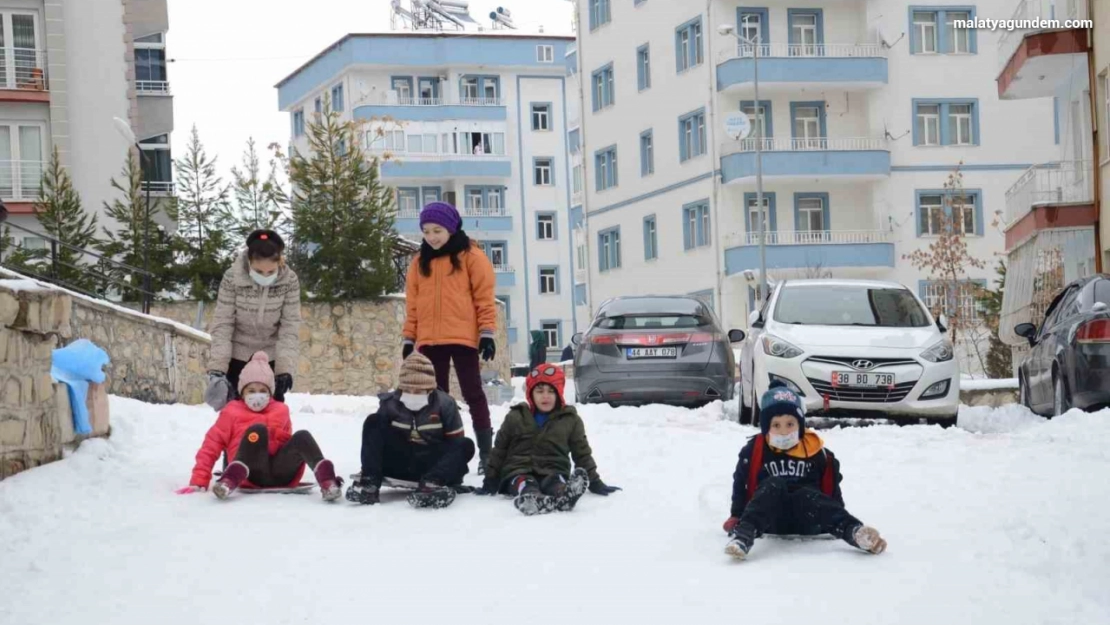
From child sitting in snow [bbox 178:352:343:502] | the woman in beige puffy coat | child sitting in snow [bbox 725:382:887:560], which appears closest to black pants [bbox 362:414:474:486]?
child sitting in snow [bbox 178:352:343:502]

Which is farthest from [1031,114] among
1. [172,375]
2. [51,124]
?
[172,375]

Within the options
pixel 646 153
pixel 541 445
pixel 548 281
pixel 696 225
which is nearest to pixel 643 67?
pixel 646 153

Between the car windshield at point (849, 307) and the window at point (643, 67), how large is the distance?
3957cm

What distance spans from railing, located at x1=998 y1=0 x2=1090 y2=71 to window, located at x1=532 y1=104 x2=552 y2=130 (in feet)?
157

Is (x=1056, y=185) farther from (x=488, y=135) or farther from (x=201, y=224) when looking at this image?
(x=488, y=135)

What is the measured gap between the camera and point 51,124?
41.5 metres

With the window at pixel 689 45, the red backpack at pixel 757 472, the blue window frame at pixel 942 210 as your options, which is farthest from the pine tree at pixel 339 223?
the blue window frame at pixel 942 210

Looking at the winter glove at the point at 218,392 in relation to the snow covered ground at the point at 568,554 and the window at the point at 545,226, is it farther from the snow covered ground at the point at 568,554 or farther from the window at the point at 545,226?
the window at the point at 545,226

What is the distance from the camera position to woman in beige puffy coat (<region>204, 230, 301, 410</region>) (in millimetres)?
10258

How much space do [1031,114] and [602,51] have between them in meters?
15.3

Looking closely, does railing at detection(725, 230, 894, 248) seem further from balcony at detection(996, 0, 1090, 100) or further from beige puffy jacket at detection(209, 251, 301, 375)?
beige puffy jacket at detection(209, 251, 301, 375)

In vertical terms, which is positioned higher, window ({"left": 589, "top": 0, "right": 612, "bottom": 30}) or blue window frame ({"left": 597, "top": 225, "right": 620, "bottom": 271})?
window ({"left": 589, "top": 0, "right": 612, "bottom": 30})

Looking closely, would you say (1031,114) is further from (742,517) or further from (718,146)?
(742,517)

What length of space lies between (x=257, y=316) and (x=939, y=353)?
7718 mm
